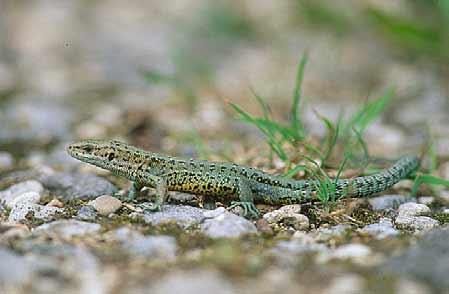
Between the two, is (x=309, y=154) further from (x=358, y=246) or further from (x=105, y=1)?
(x=105, y=1)

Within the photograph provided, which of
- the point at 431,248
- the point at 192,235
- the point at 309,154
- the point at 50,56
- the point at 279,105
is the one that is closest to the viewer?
the point at 431,248

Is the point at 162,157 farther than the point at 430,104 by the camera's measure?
No

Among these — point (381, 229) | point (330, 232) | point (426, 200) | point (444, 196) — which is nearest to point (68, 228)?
point (330, 232)

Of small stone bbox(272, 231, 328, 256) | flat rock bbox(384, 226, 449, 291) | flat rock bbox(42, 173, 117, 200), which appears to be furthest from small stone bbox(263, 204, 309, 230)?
flat rock bbox(42, 173, 117, 200)

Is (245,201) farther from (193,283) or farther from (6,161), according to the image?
(6,161)

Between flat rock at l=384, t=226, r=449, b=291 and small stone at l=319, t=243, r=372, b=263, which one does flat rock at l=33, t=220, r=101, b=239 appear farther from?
flat rock at l=384, t=226, r=449, b=291

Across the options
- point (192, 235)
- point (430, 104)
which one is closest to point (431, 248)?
point (192, 235)

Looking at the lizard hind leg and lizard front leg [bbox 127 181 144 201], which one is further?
lizard front leg [bbox 127 181 144 201]
